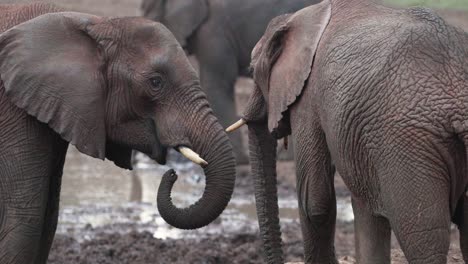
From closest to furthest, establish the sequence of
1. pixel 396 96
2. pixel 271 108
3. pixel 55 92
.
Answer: pixel 396 96, pixel 55 92, pixel 271 108

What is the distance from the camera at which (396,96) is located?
5.54 metres

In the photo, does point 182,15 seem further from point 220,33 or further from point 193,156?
point 193,156

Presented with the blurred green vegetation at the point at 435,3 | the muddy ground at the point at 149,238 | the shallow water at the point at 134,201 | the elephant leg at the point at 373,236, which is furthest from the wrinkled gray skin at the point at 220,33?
the elephant leg at the point at 373,236

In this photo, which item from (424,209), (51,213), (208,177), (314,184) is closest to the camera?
(424,209)

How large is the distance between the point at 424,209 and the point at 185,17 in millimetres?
7958

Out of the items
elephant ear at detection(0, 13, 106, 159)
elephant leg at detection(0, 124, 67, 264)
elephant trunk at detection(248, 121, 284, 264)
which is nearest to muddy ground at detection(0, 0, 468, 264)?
elephant trunk at detection(248, 121, 284, 264)

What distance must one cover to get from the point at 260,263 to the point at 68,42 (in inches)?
115

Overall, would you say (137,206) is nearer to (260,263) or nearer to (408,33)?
(260,263)

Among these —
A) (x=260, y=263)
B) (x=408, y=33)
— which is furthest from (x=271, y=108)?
(x=260, y=263)

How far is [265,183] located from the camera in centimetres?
739

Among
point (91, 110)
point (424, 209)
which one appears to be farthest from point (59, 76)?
point (424, 209)

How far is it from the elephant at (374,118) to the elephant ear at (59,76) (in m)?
0.95

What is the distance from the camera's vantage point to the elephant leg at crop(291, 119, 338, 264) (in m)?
6.55

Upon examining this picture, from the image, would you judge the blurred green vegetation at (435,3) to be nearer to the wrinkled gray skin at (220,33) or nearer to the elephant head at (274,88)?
the elephant head at (274,88)
